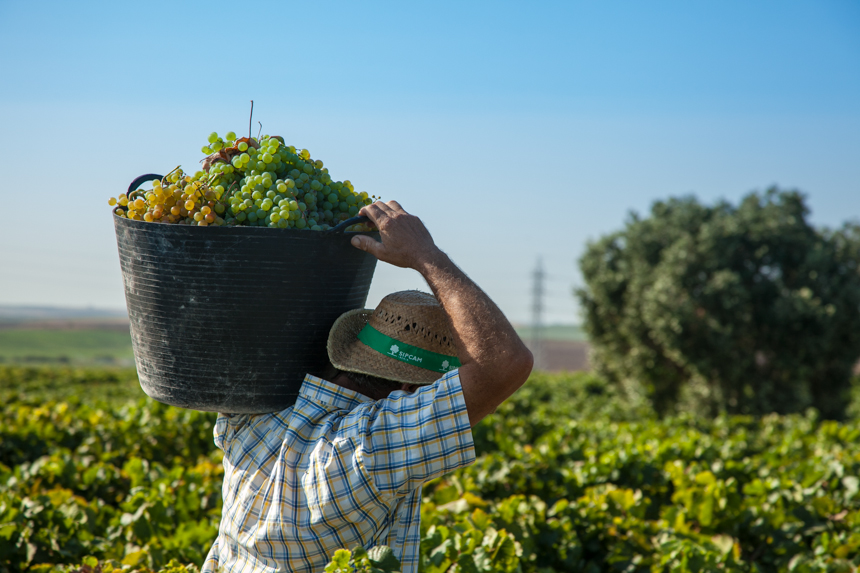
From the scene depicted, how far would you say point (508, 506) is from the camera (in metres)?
3.32

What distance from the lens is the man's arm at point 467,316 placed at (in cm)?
175

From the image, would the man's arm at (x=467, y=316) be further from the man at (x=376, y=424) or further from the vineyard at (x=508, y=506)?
the vineyard at (x=508, y=506)

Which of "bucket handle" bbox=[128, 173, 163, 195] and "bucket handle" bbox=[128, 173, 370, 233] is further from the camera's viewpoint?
"bucket handle" bbox=[128, 173, 163, 195]

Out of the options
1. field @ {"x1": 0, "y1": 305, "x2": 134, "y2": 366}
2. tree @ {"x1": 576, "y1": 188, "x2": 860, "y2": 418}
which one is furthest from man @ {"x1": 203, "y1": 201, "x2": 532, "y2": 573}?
field @ {"x1": 0, "y1": 305, "x2": 134, "y2": 366}

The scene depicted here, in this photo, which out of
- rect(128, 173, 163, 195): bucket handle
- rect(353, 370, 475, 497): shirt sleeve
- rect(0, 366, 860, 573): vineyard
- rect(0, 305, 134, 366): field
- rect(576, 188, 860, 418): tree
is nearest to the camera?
rect(353, 370, 475, 497): shirt sleeve

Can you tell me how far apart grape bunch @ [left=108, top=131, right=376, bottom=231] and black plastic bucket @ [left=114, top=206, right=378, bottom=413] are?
54 mm

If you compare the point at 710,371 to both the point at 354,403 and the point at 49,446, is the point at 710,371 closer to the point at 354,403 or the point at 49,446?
the point at 49,446

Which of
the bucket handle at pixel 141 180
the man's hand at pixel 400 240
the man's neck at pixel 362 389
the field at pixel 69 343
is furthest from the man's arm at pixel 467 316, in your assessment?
the field at pixel 69 343

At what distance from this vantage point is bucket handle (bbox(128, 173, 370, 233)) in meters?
1.92

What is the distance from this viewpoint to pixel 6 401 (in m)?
9.08

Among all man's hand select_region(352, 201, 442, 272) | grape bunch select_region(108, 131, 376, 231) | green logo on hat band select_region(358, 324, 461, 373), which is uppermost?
grape bunch select_region(108, 131, 376, 231)

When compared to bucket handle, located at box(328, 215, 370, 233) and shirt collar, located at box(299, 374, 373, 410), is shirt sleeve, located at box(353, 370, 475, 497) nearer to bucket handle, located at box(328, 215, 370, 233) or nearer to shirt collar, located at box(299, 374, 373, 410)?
shirt collar, located at box(299, 374, 373, 410)

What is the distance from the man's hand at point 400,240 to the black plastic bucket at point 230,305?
148mm

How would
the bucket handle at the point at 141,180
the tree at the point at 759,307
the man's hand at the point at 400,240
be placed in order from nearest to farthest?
the man's hand at the point at 400,240 < the bucket handle at the point at 141,180 < the tree at the point at 759,307
